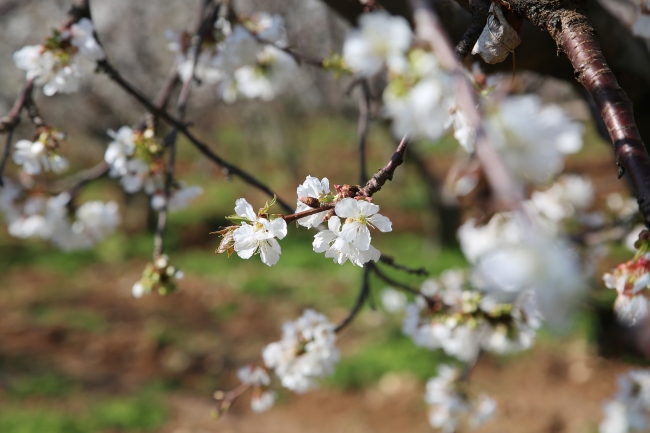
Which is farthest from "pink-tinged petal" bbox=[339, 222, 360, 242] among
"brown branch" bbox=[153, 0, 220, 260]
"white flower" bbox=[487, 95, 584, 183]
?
"brown branch" bbox=[153, 0, 220, 260]

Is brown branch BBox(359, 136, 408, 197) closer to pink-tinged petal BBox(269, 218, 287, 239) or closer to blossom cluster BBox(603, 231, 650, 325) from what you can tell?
pink-tinged petal BBox(269, 218, 287, 239)

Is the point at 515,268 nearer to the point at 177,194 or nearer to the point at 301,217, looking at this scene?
the point at 301,217

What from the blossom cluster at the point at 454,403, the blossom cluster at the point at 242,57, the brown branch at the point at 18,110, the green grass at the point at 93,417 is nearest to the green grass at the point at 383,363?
the green grass at the point at 93,417

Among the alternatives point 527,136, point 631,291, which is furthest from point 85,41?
point 631,291

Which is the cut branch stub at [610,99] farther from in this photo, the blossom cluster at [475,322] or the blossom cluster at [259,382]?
the blossom cluster at [259,382]

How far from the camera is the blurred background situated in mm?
3168

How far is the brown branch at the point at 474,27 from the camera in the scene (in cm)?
76

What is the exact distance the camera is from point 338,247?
0.84 metres

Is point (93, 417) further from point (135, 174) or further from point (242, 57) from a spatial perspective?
point (242, 57)

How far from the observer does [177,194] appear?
162 cm

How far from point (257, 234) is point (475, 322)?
2.63 ft

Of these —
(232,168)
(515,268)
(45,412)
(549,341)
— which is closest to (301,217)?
(515,268)

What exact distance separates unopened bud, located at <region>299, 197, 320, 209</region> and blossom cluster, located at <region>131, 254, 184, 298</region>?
78 centimetres

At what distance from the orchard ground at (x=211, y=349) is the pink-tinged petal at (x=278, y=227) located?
1.16m
